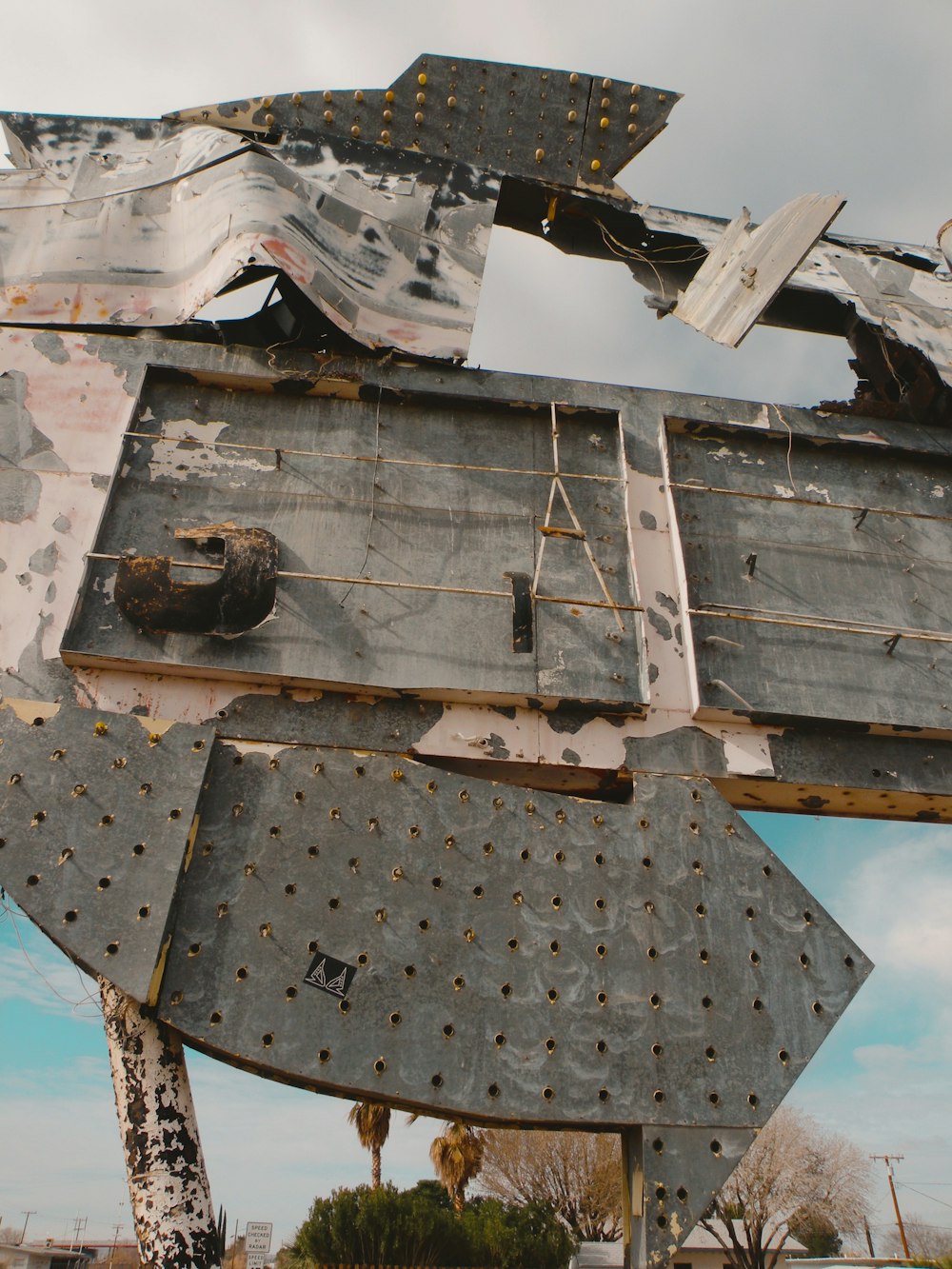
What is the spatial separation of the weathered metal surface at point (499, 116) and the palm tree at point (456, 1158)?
23.5 m

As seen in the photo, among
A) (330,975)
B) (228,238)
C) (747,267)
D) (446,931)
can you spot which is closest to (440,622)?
(446,931)

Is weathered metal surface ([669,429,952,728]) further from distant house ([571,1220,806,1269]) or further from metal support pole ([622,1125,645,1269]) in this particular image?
distant house ([571,1220,806,1269])

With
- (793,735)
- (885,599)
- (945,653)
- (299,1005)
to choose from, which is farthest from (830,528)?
(299,1005)

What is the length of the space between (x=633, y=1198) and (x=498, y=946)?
1.57 meters

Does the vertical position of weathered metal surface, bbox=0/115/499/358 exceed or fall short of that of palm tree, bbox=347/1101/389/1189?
it exceeds it

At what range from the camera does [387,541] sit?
7.02m

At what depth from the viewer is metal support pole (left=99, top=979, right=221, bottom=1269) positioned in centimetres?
493

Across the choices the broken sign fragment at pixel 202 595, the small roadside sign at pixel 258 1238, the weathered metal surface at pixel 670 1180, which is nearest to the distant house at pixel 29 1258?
the small roadside sign at pixel 258 1238

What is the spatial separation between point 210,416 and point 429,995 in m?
4.87

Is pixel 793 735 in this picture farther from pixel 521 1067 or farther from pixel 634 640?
pixel 521 1067

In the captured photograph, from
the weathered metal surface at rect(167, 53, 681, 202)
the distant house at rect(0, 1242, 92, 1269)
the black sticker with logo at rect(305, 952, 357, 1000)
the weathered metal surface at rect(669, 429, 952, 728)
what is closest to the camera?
the black sticker with logo at rect(305, 952, 357, 1000)

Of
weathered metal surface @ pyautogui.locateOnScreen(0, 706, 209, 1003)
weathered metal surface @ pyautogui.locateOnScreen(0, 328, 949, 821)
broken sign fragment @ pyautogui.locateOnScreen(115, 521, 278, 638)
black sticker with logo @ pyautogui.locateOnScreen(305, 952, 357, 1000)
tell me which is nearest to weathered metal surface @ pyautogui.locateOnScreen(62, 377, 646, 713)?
broken sign fragment @ pyautogui.locateOnScreen(115, 521, 278, 638)

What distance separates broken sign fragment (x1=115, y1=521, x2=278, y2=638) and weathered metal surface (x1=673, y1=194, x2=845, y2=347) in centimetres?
443

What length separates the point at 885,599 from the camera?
7465 millimetres
